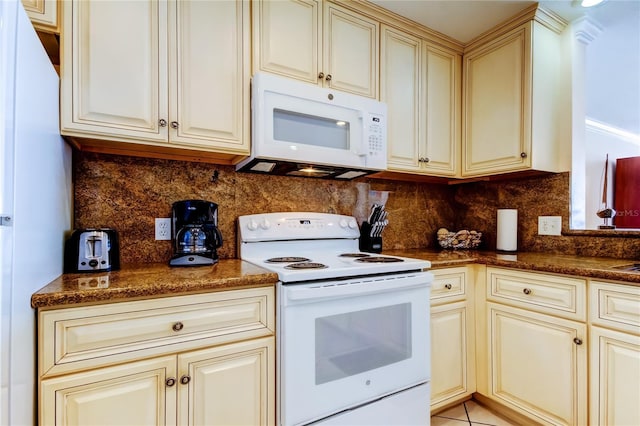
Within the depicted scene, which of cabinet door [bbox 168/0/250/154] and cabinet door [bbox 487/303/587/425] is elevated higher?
cabinet door [bbox 168/0/250/154]

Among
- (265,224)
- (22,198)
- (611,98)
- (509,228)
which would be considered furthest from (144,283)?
(611,98)

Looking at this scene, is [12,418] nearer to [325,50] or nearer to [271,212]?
[271,212]

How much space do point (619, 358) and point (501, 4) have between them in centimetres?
182

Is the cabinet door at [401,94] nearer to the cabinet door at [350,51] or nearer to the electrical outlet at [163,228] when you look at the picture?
the cabinet door at [350,51]

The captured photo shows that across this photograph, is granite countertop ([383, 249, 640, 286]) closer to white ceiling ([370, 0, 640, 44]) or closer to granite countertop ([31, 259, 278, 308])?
granite countertop ([31, 259, 278, 308])

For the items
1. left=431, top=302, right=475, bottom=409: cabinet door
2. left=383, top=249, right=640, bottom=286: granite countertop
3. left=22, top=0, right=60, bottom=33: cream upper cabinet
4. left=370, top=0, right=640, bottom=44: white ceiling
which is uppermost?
left=370, top=0, right=640, bottom=44: white ceiling

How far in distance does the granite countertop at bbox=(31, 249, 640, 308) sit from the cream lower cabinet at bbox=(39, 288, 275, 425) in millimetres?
39

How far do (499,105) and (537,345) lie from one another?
1.40m

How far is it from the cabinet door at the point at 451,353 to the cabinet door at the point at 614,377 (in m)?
0.55

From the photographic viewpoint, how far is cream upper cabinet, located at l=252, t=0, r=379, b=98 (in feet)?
5.17

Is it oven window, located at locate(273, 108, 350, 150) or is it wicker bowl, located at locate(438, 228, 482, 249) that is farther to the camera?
wicker bowl, located at locate(438, 228, 482, 249)

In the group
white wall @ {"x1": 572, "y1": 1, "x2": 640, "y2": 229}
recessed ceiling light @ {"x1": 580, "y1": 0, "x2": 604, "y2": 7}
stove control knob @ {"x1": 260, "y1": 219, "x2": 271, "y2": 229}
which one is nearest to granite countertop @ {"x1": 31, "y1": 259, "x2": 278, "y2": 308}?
stove control knob @ {"x1": 260, "y1": 219, "x2": 271, "y2": 229}

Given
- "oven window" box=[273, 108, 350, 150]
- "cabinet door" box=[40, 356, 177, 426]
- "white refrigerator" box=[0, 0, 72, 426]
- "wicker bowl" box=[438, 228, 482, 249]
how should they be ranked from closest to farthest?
1. "white refrigerator" box=[0, 0, 72, 426]
2. "cabinet door" box=[40, 356, 177, 426]
3. "oven window" box=[273, 108, 350, 150]
4. "wicker bowl" box=[438, 228, 482, 249]

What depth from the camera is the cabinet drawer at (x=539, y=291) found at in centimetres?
→ 144
